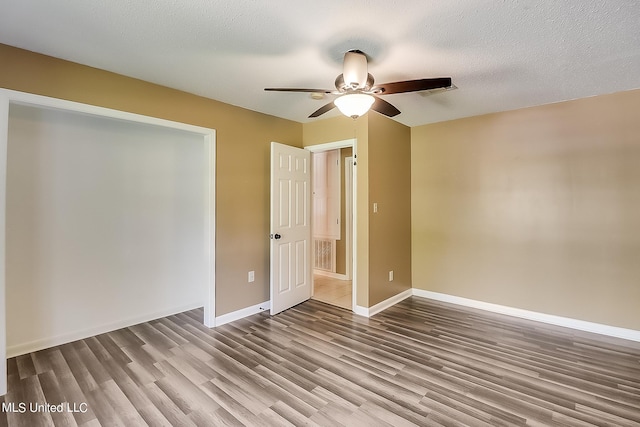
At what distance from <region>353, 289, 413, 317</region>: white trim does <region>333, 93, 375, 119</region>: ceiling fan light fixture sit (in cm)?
235

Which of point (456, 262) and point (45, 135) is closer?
point (45, 135)

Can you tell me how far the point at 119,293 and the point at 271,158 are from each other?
86.8 inches

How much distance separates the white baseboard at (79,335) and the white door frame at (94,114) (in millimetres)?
668

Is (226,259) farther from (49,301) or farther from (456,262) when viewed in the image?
(456,262)

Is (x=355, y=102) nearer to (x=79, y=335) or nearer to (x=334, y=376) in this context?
(x=334, y=376)

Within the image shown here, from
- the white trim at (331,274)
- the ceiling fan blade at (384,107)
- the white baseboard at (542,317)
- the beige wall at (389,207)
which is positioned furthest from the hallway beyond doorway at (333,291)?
the ceiling fan blade at (384,107)

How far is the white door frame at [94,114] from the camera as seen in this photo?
204 centimetres

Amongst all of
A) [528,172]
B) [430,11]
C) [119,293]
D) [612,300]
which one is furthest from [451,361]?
[119,293]

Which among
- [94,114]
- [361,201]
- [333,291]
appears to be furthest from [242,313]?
[94,114]

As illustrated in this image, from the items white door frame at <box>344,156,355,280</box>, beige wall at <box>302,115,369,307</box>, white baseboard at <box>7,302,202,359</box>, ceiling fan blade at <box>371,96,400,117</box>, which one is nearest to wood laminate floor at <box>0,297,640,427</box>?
white baseboard at <box>7,302,202,359</box>

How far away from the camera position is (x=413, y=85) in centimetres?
195

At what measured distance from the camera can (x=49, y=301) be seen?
2.76 meters

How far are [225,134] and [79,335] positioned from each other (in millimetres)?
2471

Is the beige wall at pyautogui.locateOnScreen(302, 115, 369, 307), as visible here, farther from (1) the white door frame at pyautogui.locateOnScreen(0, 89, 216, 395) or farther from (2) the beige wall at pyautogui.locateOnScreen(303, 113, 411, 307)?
(1) the white door frame at pyautogui.locateOnScreen(0, 89, 216, 395)
